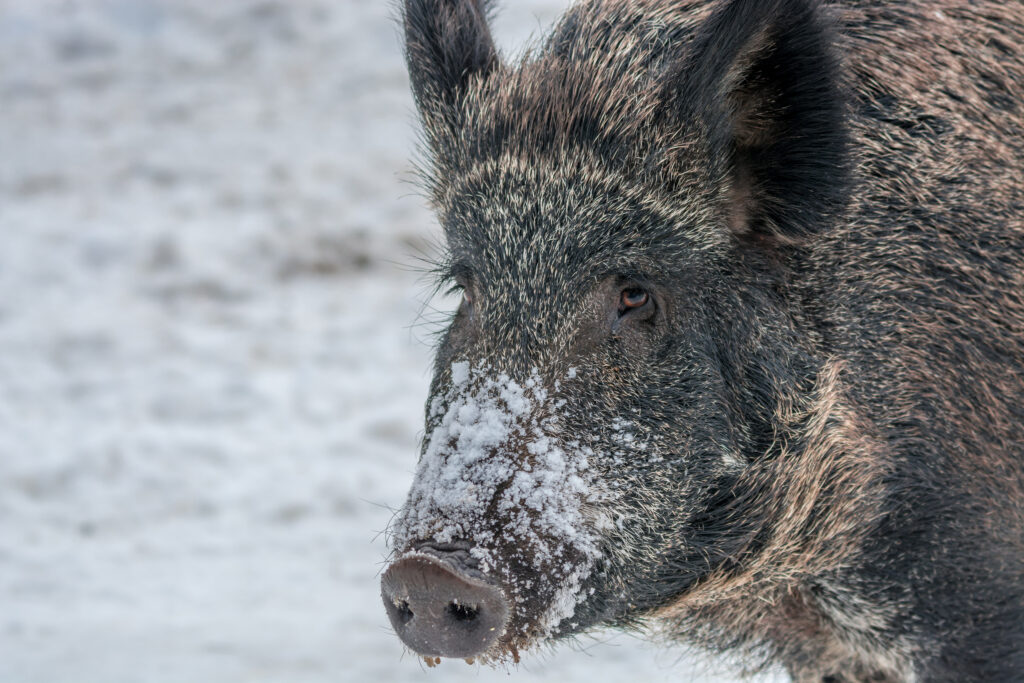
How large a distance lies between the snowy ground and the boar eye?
3.86ft

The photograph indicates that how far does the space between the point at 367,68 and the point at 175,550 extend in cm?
681

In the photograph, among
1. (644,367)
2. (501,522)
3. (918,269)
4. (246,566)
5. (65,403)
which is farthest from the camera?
(65,403)

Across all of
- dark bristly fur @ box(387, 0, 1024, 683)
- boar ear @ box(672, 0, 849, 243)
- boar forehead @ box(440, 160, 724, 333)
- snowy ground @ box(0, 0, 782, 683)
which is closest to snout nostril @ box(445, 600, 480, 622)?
dark bristly fur @ box(387, 0, 1024, 683)

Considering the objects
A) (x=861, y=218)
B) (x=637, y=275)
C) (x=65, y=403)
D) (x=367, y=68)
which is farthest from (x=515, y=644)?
(x=367, y=68)

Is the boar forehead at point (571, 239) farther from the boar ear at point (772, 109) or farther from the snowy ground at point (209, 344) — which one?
the snowy ground at point (209, 344)

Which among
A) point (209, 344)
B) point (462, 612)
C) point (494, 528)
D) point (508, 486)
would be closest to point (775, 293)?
point (508, 486)

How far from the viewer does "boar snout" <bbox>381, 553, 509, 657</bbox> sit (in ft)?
8.18

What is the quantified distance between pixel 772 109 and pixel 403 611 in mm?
1578

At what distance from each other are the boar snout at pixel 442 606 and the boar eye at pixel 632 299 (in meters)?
0.84

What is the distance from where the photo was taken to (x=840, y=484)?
10.6 feet

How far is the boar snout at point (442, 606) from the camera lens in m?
2.49

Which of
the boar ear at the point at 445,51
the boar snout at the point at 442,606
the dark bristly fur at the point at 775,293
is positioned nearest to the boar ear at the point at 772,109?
the dark bristly fur at the point at 775,293

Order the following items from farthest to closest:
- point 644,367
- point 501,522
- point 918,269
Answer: point 918,269
point 644,367
point 501,522

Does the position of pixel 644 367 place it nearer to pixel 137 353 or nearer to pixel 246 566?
pixel 246 566
